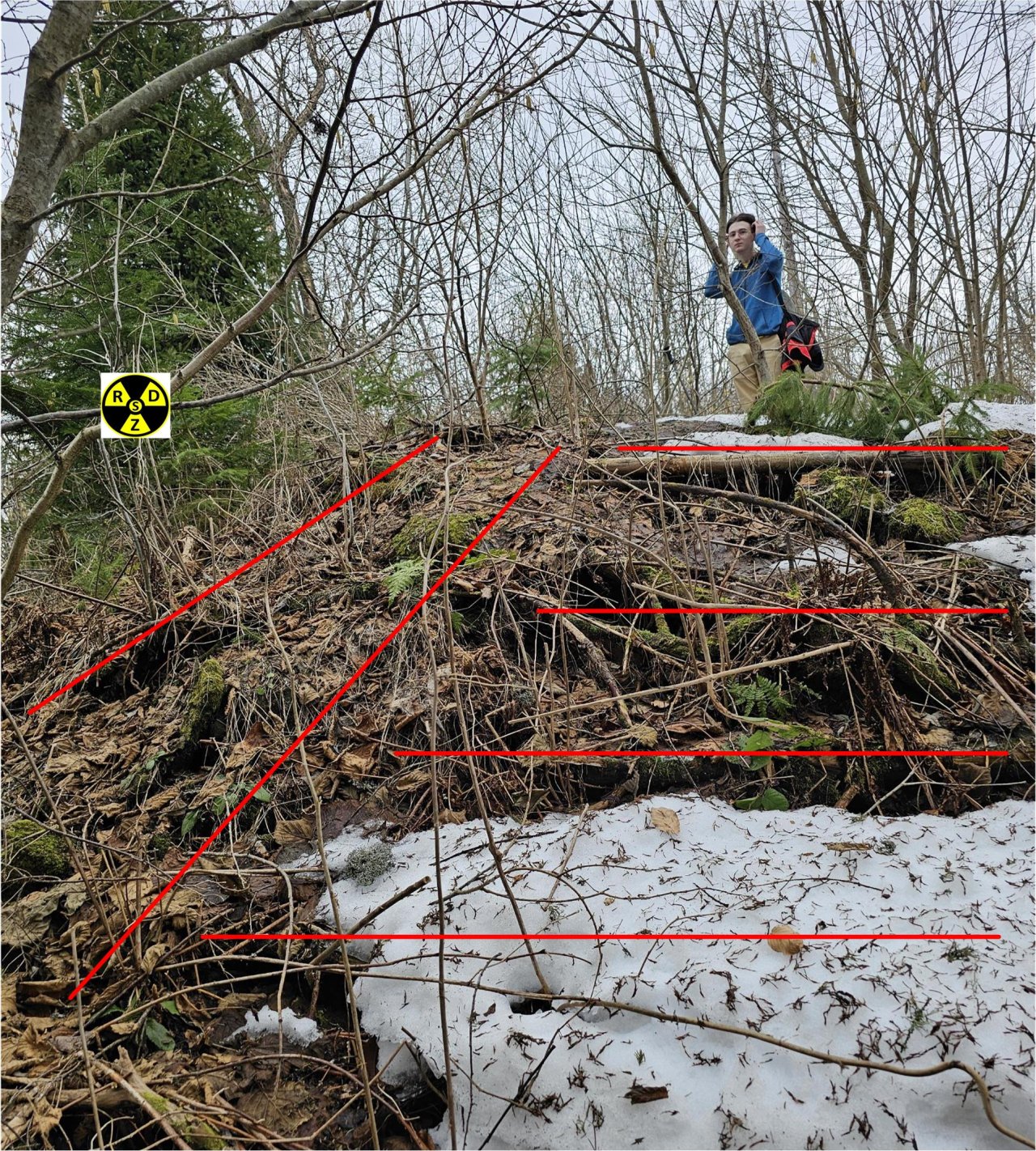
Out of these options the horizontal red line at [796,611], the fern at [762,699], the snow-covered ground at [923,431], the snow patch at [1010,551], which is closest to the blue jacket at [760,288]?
the snow-covered ground at [923,431]

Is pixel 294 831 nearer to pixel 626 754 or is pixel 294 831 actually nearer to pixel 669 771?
pixel 626 754

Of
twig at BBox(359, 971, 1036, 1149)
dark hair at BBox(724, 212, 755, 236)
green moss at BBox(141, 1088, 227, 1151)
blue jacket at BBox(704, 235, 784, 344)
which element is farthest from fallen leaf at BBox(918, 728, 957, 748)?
dark hair at BBox(724, 212, 755, 236)

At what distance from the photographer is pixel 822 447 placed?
4879 millimetres

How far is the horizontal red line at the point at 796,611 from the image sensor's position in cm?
342

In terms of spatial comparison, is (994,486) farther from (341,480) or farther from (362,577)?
(341,480)

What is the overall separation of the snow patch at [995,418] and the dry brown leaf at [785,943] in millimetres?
3535

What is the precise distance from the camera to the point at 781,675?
340 centimetres

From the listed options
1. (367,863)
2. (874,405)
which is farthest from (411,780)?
(874,405)

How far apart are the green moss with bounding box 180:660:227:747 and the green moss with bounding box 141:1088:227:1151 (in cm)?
185

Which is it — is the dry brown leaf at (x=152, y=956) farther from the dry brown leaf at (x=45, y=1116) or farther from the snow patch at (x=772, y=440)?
the snow patch at (x=772, y=440)

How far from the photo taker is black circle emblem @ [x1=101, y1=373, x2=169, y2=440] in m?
3.04

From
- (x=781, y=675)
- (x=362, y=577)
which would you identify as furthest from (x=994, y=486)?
(x=362, y=577)

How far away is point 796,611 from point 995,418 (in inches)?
108

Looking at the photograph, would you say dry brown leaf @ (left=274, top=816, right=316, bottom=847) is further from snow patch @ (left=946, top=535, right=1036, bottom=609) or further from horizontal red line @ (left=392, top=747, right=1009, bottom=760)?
snow patch @ (left=946, top=535, right=1036, bottom=609)
